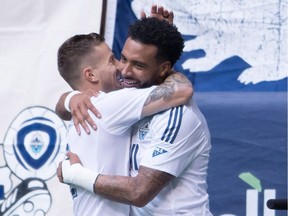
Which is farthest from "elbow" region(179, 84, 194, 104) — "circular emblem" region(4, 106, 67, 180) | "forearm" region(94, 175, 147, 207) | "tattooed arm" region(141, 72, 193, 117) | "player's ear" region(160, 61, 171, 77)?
"circular emblem" region(4, 106, 67, 180)

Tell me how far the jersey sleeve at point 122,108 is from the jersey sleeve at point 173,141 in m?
0.08

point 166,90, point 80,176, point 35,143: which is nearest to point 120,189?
point 80,176

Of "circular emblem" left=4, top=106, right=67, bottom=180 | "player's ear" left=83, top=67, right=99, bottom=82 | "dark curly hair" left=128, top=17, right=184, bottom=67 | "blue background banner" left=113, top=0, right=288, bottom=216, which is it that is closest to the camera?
"dark curly hair" left=128, top=17, right=184, bottom=67

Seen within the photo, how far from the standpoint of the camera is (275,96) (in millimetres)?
4762

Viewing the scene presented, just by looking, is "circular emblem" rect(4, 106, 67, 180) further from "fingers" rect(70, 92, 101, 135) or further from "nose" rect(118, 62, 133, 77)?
"nose" rect(118, 62, 133, 77)

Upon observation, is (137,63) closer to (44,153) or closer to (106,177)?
(106,177)

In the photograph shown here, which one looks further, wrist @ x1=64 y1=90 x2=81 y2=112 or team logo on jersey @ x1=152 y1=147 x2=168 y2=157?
wrist @ x1=64 y1=90 x2=81 y2=112

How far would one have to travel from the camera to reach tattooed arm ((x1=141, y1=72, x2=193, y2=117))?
354 centimetres

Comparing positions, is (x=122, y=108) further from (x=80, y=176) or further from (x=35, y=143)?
(x=35, y=143)

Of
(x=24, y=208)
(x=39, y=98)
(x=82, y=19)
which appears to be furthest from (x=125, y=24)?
(x=24, y=208)

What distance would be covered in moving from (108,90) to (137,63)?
0.79 ft

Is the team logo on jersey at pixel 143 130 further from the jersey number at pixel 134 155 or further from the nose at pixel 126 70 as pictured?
the nose at pixel 126 70

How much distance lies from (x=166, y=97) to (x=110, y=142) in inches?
10.3

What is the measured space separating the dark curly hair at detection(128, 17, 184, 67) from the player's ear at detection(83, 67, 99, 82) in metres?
0.25
